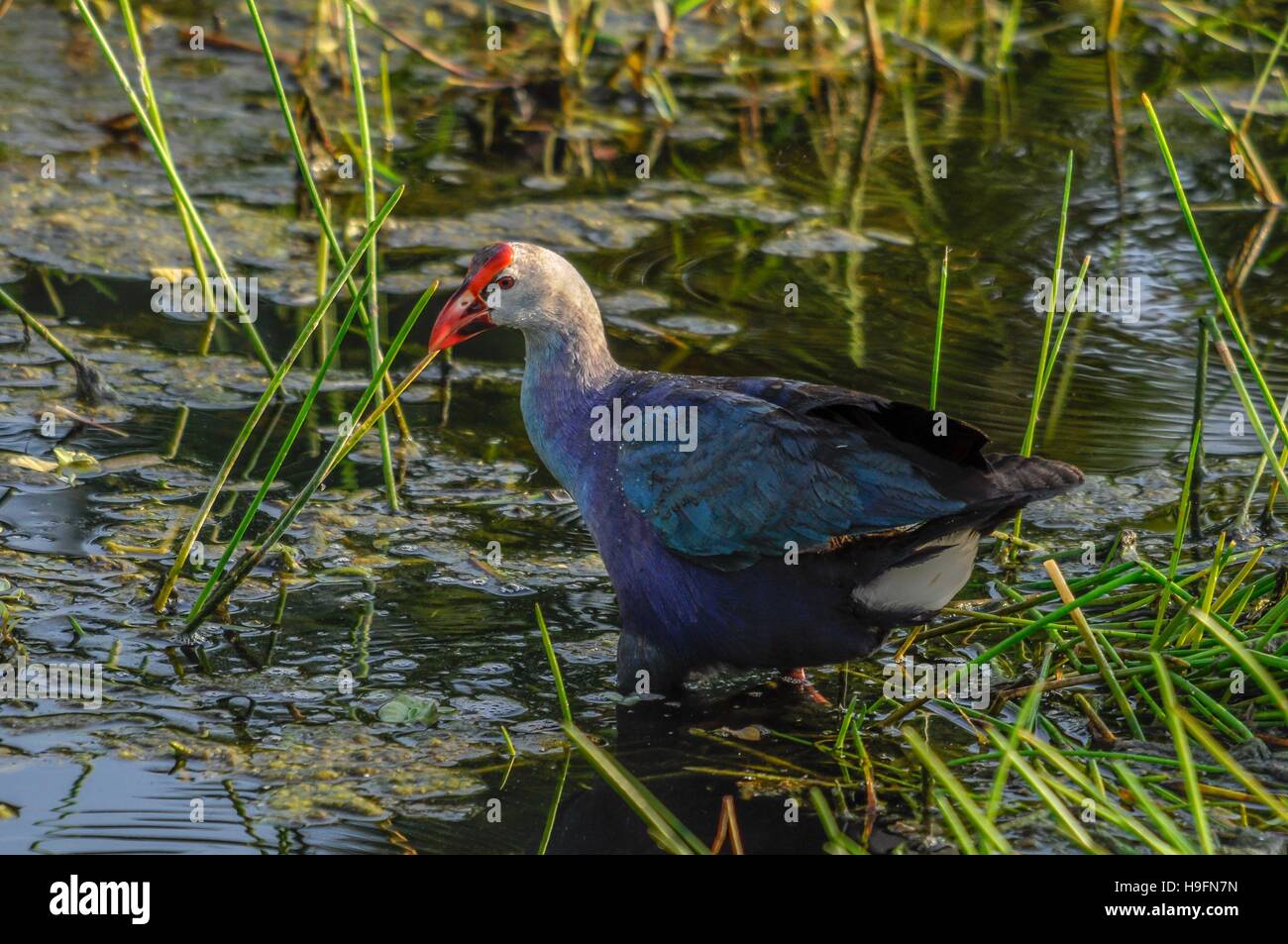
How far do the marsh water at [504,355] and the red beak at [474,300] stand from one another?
63cm

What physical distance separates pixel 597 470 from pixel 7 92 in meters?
4.17

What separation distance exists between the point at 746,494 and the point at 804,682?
0.56 metres

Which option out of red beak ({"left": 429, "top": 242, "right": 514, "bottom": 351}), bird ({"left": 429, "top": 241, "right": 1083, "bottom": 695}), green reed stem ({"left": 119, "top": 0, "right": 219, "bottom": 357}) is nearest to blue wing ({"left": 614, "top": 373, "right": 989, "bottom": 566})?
bird ({"left": 429, "top": 241, "right": 1083, "bottom": 695})

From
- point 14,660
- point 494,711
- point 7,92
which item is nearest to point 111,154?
point 7,92

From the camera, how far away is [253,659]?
11.1 feet

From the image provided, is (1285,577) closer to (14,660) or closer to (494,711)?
(494,711)

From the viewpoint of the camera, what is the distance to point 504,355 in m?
4.84

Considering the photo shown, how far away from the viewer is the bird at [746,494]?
2.98 meters

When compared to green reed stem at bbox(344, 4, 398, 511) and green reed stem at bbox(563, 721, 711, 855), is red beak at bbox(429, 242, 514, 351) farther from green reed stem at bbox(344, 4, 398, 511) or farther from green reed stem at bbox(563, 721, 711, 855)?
green reed stem at bbox(563, 721, 711, 855)

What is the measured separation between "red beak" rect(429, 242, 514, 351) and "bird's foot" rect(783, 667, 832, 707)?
97 cm

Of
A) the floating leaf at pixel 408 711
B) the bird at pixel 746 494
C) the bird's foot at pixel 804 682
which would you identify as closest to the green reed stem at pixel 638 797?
the bird at pixel 746 494

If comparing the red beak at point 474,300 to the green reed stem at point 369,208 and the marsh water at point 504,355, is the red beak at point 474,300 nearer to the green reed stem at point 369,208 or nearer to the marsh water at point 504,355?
the green reed stem at point 369,208

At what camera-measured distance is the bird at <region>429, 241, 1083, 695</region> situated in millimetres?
2980
